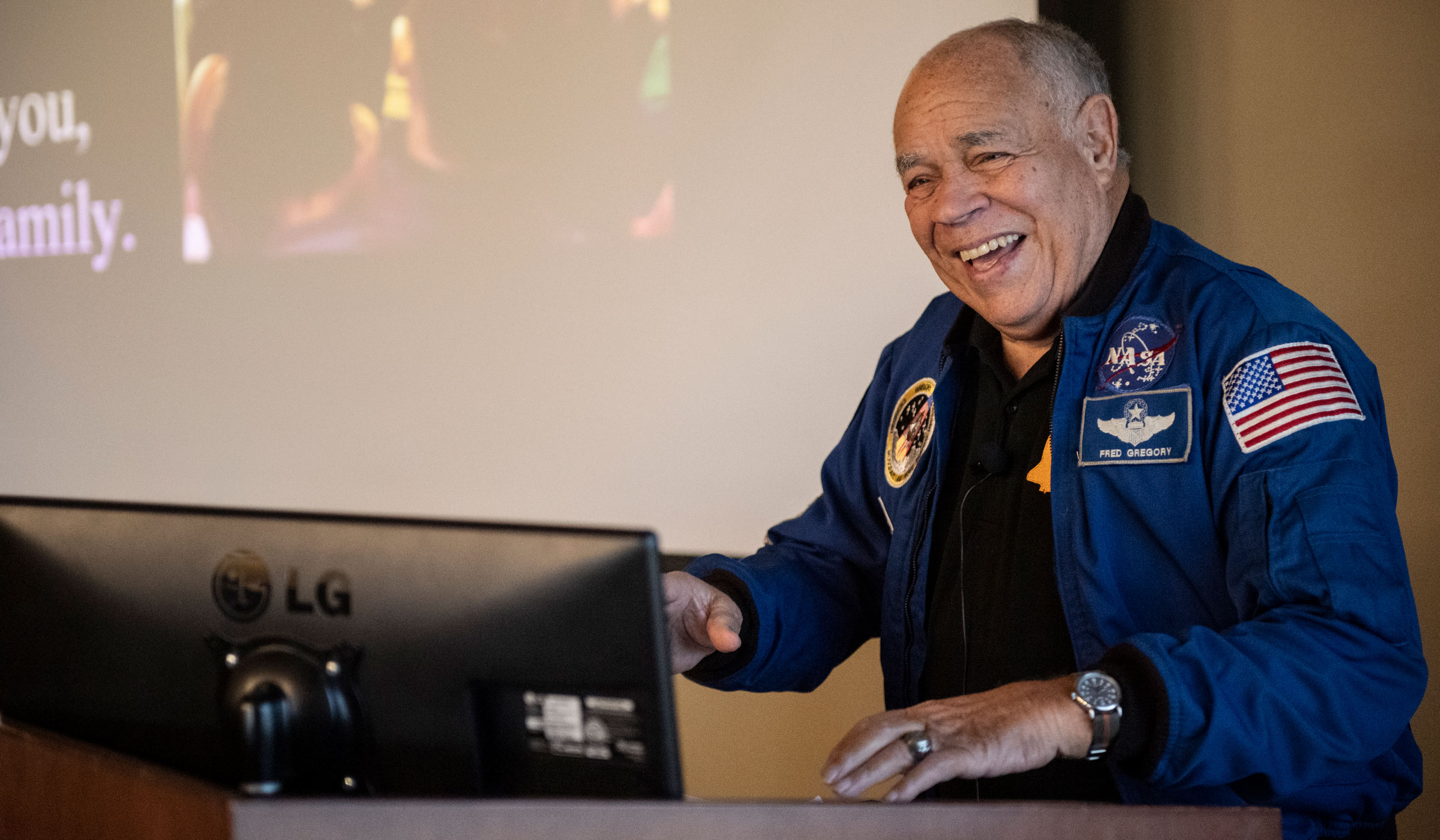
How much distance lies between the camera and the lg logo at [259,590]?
2.96ft

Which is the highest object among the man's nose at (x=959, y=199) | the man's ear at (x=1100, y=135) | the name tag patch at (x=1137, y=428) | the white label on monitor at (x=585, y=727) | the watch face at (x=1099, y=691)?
the man's ear at (x=1100, y=135)

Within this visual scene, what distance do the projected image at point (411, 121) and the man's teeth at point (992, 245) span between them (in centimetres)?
109

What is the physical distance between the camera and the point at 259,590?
93cm

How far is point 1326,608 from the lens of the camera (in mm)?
1222

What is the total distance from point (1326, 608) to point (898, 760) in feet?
1.63

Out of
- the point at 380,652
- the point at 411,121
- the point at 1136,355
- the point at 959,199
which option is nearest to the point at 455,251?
the point at 411,121

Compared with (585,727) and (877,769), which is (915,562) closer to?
(877,769)

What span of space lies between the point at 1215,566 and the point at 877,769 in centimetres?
57

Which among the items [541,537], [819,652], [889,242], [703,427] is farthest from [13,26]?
[541,537]

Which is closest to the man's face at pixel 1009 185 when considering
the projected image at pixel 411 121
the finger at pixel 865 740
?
the finger at pixel 865 740

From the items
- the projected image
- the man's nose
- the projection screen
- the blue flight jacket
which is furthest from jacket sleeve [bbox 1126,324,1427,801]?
the projected image

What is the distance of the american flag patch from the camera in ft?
4.30

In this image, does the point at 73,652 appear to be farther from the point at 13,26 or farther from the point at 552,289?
the point at 13,26

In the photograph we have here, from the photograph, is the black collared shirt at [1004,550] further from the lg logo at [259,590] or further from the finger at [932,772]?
the lg logo at [259,590]
